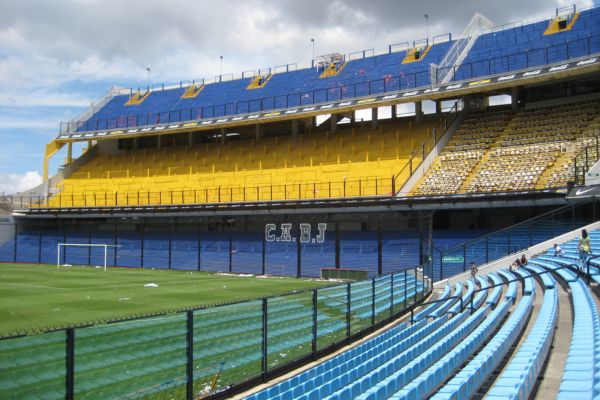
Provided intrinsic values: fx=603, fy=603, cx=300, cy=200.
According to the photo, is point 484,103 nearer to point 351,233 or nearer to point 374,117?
point 374,117

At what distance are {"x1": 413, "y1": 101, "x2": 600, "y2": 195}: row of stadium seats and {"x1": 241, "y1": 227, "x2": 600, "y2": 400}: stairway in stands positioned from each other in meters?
16.7

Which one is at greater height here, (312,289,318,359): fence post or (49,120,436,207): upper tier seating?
(49,120,436,207): upper tier seating

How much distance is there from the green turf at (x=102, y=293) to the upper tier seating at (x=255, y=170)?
8384mm

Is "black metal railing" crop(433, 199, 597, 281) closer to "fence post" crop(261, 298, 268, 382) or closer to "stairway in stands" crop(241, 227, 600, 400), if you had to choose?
"stairway in stands" crop(241, 227, 600, 400)

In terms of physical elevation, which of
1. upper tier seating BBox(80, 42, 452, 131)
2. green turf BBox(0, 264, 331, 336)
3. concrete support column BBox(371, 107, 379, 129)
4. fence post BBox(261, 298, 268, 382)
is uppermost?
upper tier seating BBox(80, 42, 452, 131)

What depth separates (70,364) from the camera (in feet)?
20.3

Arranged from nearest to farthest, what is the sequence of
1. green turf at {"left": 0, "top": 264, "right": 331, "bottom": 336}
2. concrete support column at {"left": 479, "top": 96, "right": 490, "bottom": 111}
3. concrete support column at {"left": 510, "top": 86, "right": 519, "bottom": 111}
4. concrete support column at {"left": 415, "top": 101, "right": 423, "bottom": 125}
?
green turf at {"left": 0, "top": 264, "right": 331, "bottom": 336} → concrete support column at {"left": 510, "top": 86, "right": 519, "bottom": 111} → concrete support column at {"left": 479, "top": 96, "right": 490, "bottom": 111} → concrete support column at {"left": 415, "top": 101, "right": 423, "bottom": 125}

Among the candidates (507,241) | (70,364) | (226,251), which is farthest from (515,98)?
(70,364)

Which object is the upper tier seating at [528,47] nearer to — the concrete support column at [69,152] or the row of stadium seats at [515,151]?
the row of stadium seats at [515,151]

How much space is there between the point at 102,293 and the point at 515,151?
2194 cm

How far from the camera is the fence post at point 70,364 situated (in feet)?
20.2

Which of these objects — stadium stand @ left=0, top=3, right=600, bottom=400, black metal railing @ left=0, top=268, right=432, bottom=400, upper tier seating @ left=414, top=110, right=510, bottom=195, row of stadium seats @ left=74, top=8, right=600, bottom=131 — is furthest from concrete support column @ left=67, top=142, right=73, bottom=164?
black metal railing @ left=0, top=268, right=432, bottom=400

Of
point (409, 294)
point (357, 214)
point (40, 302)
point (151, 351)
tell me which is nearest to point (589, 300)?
point (409, 294)

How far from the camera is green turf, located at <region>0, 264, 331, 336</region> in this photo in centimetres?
1638
